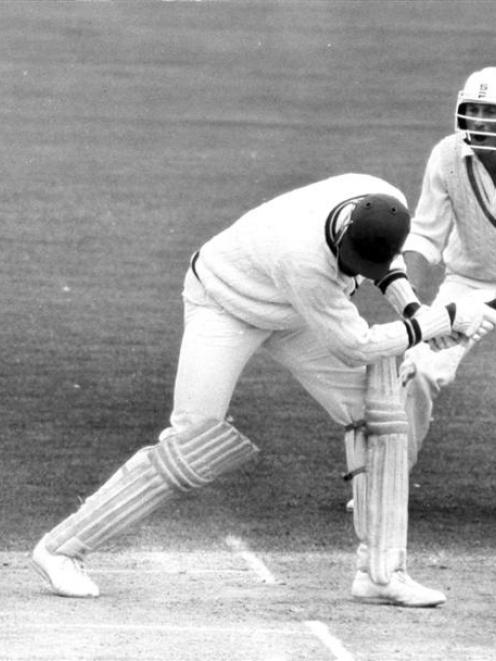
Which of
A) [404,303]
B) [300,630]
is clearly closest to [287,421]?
[404,303]

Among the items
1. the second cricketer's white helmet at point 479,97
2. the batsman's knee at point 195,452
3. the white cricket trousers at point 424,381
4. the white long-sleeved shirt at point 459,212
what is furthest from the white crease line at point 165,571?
the second cricketer's white helmet at point 479,97

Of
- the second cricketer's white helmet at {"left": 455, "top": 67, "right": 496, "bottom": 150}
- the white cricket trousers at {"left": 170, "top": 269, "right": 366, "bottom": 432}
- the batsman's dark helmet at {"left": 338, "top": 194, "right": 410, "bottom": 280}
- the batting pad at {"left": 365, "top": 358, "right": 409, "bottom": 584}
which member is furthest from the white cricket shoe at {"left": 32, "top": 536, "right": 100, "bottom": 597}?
the second cricketer's white helmet at {"left": 455, "top": 67, "right": 496, "bottom": 150}

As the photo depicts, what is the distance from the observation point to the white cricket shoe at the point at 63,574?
6211 millimetres

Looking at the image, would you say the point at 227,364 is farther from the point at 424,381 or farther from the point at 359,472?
the point at 424,381

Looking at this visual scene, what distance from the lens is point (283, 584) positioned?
652cm

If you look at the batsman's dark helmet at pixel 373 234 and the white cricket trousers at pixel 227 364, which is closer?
the batsman's dark helmet at pixel 373 234

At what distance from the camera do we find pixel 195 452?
20.4 ft

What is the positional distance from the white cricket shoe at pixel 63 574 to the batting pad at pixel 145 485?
1.1 inches

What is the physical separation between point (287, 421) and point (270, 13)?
1073 cm

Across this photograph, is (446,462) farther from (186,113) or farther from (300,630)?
(186,113)

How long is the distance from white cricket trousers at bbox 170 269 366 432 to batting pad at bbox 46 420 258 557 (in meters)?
0.07

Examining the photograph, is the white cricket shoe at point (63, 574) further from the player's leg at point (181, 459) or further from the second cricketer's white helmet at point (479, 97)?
the second cricketer's white helmet at point (479, 97)

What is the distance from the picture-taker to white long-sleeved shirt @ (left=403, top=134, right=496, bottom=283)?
7.53m

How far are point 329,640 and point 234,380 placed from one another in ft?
3.62
